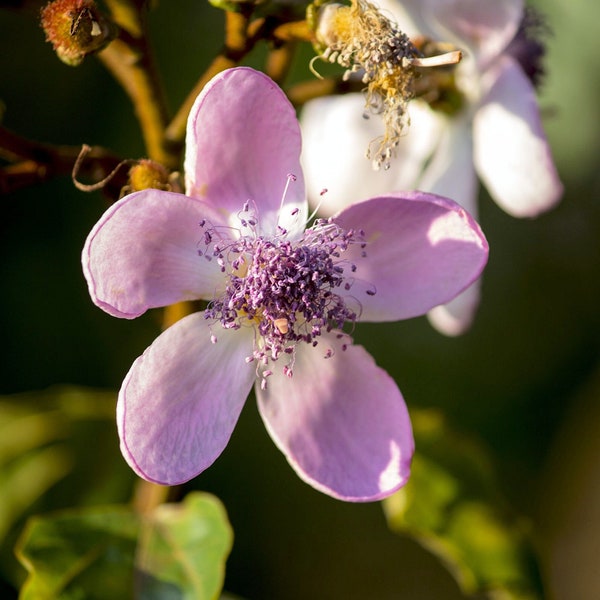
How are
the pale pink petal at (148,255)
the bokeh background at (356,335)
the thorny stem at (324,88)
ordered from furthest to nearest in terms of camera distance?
the bokeh background at (356,335) < the thorny stem at (324,88) < the pale pink petal at (148,255)

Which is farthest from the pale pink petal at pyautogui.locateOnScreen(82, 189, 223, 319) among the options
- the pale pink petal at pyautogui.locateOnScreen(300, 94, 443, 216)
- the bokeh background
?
the bokeh background

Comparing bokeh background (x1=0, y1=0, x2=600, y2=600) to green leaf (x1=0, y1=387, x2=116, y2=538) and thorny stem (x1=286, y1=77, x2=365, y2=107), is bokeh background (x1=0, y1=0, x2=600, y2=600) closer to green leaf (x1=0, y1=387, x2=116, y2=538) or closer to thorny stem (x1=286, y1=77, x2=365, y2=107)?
green leaf (x1=0, y1=387, x2=116, y2=538)

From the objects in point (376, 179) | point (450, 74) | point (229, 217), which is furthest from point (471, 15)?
point (229, 217)

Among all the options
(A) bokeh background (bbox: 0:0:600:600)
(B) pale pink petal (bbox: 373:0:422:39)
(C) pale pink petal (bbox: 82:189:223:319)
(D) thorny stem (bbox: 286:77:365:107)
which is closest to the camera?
(C) pale pink petal (bbox: 82:189:223:319)

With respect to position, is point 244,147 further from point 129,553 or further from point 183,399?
point 129,553

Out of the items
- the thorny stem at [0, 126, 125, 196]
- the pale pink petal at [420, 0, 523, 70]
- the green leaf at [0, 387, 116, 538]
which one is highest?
the thorny stem at [0, 126, 125, 196]

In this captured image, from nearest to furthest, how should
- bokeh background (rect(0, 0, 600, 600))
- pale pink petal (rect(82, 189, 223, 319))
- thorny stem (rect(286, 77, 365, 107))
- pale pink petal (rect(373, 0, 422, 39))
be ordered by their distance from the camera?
pale pink petal (rect(82, 189, 223, 319)), thorny stem (rect(286, 77, 365, 107)), pale pink petal (rect(373, 0, 422, 39)), bokeh background (rect(0, 0, 600, 600))

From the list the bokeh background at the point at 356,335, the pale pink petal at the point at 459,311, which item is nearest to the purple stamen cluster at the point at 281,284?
the pale pink petal at the point at 459,311

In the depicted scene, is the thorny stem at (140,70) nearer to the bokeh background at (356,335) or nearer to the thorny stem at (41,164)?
the thorny stem at (41,164)
